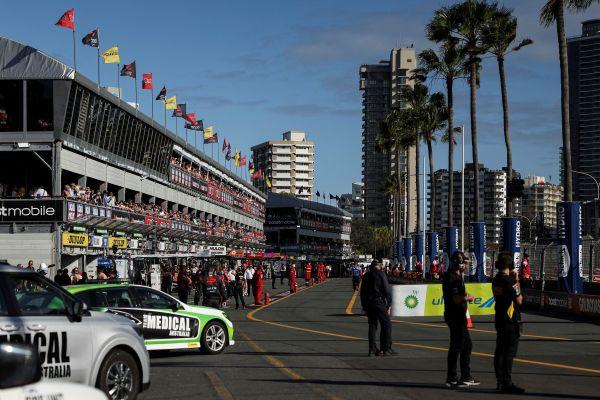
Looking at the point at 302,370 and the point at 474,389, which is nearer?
the point at 474,389

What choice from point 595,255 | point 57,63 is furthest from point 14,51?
point 595,255

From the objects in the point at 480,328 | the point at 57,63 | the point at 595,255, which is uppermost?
the point at 57,63

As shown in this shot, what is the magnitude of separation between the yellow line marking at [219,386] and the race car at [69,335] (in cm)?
144

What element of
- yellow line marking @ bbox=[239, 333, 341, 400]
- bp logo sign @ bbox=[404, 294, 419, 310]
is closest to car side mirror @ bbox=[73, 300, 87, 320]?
yellow line marking @ bbox=[239, 333, 341, 400]

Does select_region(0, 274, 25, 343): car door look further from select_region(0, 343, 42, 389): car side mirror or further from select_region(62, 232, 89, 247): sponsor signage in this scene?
select_region(62, 232, 89, 247): sponsor signage

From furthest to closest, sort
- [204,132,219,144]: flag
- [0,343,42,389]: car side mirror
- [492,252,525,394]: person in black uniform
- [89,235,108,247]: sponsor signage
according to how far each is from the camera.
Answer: [204,132,219,144]: flag, [89,235,108,247]: sponsor signage, [492,252,525,394]: person in black uniform, [0,343,42,389]: car side mirror

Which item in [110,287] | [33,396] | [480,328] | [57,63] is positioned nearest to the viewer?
[33,396]

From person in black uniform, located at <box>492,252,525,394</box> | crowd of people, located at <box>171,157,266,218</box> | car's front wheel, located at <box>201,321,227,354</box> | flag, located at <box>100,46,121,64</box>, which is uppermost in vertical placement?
flag, located at <box>100,46,121,64</box>

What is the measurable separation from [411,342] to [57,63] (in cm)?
3327

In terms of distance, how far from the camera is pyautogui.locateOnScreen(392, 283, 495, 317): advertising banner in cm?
3009

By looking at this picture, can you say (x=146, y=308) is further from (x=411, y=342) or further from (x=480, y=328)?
(x=480, y=328)

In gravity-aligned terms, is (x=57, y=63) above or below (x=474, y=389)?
above

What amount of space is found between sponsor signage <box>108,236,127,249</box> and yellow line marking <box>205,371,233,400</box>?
134 ft

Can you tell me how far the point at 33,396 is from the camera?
5207mm
